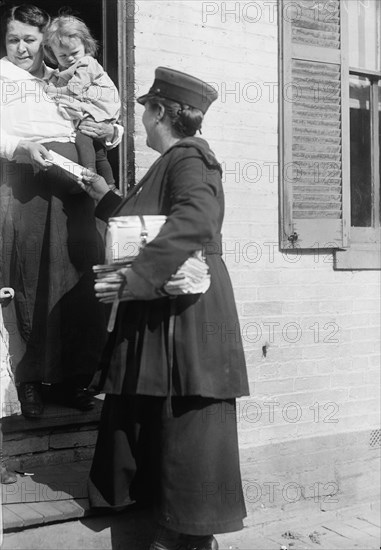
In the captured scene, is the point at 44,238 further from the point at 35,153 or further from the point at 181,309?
the point at 181,309

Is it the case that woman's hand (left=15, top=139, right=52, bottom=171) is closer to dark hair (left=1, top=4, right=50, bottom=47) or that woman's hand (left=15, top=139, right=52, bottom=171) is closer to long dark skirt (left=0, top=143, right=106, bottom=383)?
long dark skirt (left=0, top=143, right=106, bottom=383)

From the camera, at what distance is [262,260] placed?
5305 millimetres

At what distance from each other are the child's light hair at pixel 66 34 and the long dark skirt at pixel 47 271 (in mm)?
566

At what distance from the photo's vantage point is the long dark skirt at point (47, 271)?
184 inches

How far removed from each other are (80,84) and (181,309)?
1.54 m

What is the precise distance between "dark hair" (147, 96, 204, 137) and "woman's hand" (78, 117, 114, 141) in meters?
0.75

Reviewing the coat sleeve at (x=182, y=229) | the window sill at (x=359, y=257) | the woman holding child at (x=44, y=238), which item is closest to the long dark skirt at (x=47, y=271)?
the woman holding child at (x=44, y=238)

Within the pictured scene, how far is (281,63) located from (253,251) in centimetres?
121

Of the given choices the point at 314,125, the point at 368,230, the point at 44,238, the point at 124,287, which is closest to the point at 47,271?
the point at 44,238

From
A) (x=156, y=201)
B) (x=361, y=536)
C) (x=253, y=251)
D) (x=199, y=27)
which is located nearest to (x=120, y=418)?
(x=156, y=201)

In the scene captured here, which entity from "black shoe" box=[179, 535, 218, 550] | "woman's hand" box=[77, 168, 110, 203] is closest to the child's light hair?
"woman's hand" box=[77, 168, 110, 203]

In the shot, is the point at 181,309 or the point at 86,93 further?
the point at 86,93

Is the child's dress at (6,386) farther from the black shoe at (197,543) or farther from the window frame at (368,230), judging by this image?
the window frame at (368,230)

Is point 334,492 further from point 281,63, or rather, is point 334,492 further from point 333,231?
point 281,63
